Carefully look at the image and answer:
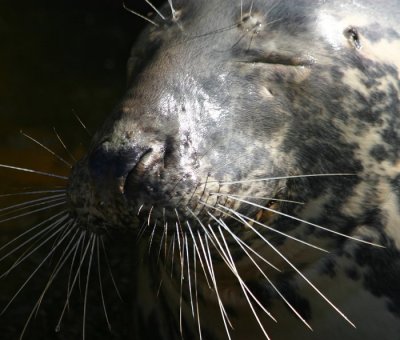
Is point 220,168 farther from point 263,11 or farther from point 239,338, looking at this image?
point 239,338

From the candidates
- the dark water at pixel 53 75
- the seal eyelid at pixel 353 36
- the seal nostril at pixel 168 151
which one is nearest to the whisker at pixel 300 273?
the seal nostril at pixel 168 151

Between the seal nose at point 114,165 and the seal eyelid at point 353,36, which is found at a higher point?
the seal eyelid at point 353,36

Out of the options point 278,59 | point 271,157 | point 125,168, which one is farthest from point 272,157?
point 125,168

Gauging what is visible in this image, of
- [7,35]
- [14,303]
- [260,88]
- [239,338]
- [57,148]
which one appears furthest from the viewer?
[7,35]

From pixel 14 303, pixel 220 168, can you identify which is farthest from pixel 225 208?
pixel 14 303

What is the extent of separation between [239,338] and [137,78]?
115 centimetres

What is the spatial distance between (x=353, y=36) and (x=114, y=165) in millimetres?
1028

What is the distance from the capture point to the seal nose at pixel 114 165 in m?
3.25

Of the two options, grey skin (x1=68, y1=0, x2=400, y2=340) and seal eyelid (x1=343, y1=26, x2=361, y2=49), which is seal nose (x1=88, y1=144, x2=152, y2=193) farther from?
seal eyelid (x1=343, y1=26, x2=361, y2=49)

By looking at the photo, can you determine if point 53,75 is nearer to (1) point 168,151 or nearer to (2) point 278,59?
(2) point 278,59

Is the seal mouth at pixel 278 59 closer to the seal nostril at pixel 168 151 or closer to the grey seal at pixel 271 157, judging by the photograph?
the grey seal at pixel 271 157

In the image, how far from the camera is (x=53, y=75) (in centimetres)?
667

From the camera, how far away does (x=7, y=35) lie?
673 centimetres

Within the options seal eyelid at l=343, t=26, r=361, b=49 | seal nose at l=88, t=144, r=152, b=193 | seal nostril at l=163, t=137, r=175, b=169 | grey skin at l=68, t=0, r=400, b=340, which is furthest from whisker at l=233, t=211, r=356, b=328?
seal eyelid at l=343, t=26, r=361, b=49
